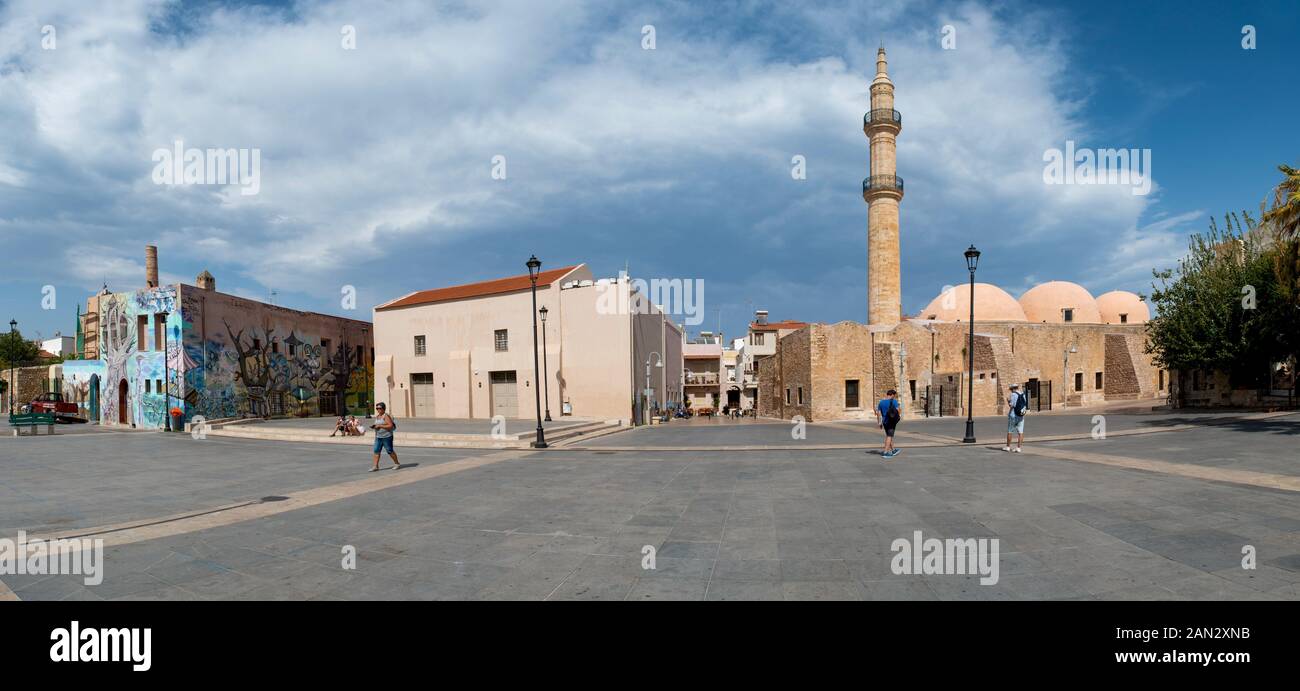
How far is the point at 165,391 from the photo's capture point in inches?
1101

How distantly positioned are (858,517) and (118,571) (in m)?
8.18

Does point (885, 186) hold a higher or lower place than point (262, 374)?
higher

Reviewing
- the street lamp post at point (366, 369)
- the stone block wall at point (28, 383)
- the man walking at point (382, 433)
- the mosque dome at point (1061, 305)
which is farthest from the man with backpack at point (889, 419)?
the stone block wall at point (28, 383)

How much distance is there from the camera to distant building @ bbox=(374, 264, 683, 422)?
2886 cm

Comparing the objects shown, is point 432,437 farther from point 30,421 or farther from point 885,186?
point 885,186

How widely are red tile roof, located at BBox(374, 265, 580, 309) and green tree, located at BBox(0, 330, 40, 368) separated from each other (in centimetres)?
4558

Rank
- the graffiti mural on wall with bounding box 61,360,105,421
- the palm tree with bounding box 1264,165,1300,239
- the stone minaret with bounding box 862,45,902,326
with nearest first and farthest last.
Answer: the palm tree with bounding box 1264,165,1300,239 → the graffiti mural on wall with bounding box 61,360,105,421 → the stone minaret with bounding box 862,45,902,326

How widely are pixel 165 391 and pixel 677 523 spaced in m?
33.6

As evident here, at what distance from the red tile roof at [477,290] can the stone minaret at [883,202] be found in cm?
2025

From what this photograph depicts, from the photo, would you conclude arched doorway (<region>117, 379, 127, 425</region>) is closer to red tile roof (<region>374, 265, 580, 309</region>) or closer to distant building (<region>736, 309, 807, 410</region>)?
red tile roof (<region>374, 265, 580, 309</region>)

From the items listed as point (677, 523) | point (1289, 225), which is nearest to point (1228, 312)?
point (1289, 225)

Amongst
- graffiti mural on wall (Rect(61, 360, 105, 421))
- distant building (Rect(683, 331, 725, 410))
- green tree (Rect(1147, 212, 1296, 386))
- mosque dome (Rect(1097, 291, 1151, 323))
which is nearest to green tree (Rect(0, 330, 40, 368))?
graffiti mural on wall (Rect(61, 360, 105, 421))

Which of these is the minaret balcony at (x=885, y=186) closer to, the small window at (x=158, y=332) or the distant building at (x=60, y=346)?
the small window at (x=158, y=332)
